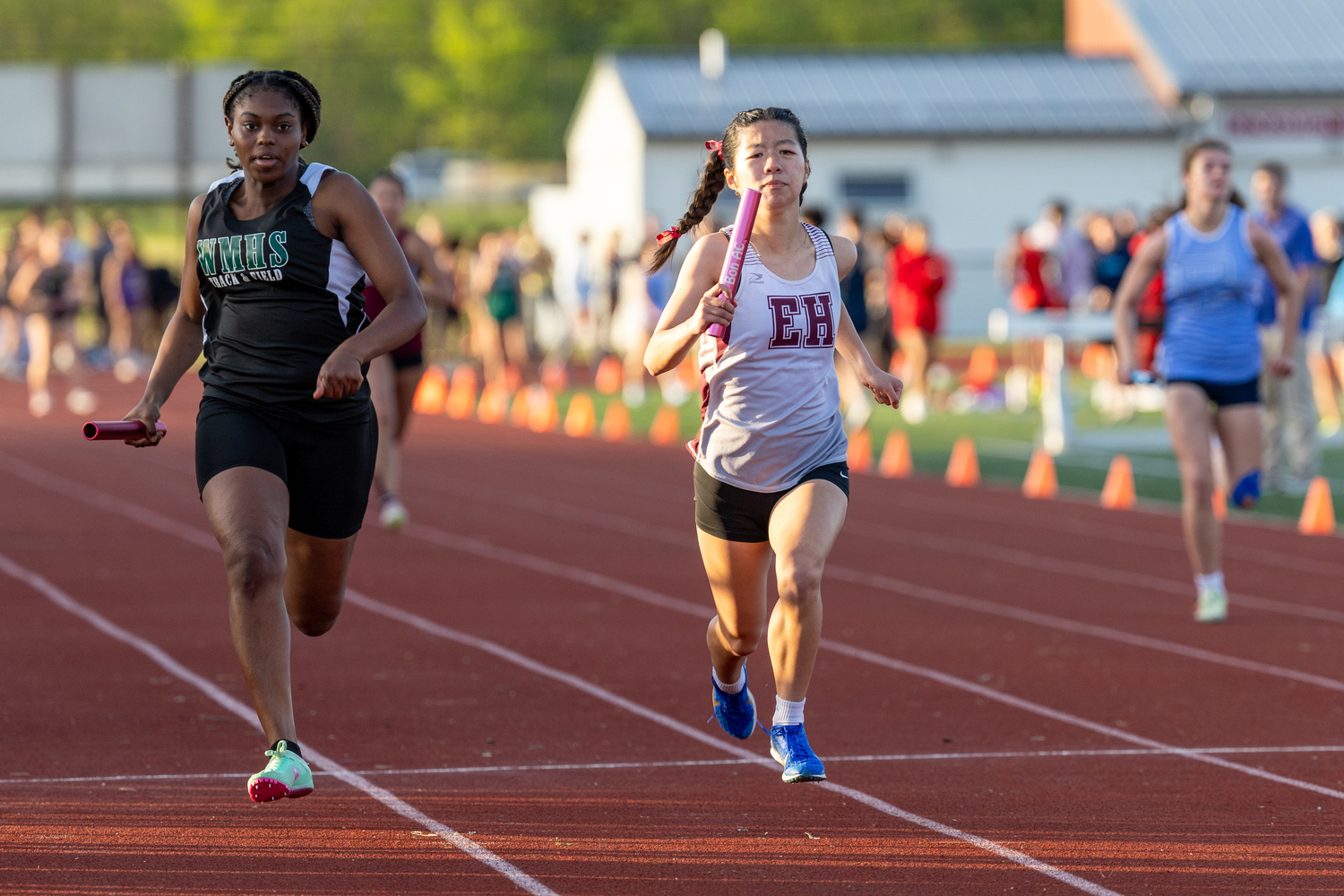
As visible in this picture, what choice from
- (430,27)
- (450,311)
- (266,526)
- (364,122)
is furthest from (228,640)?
(430,27)

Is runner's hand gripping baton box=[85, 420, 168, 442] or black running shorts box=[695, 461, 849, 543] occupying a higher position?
runner's hand gripping baton box=[85, 420, 168, 442]

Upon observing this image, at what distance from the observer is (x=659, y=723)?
6949 mm

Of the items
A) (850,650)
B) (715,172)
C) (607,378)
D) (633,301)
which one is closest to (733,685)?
(715,172)

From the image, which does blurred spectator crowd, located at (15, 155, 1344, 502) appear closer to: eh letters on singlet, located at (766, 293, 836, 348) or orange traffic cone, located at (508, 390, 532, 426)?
orange traffic cone, located at (508, 390, 532, 426)

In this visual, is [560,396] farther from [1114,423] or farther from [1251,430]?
[1251,430]

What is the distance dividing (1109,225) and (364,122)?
161 feet

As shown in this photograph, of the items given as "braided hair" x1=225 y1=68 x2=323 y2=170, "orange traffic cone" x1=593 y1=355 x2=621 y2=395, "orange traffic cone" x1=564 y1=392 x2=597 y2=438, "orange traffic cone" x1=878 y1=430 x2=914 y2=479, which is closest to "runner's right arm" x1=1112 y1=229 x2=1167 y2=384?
"braided hair" x1=225 y1=68 x2=323 y2=170

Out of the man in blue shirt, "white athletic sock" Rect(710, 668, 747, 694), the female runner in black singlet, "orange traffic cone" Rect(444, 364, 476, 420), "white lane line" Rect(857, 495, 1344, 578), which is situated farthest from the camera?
"orange traffic cone" Rect(444, 364, 476, 420)

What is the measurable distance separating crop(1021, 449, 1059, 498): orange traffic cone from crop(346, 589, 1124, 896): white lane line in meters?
6.53

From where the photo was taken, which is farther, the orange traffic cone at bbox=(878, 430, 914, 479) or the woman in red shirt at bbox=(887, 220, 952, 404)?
the woman in red shirt at bbox=(887, 220, 952, 404)

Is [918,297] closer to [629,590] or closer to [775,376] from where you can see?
[629,590]

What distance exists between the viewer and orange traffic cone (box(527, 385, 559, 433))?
2128 centimetres

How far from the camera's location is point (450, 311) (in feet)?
97.9

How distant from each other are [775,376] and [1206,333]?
3.95 m
